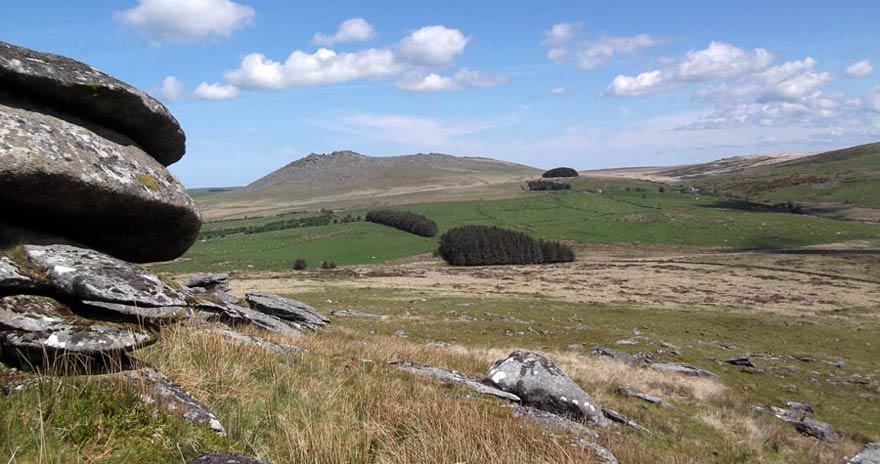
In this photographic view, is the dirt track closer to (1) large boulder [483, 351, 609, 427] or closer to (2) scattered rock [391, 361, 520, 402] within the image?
(1) large boulder [483, 351, 609, 427]

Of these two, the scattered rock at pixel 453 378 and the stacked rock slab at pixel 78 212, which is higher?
the stacked rock slab at pixel 78 212

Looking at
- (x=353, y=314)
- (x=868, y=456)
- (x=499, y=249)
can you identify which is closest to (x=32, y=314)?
(x=868, y=456)

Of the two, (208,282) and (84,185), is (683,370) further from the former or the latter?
(84,185)

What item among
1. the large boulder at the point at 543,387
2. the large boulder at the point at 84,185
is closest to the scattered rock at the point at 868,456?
the large boulder at the point at 543,387

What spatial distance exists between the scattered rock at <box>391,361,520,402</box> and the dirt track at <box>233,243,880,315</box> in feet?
157

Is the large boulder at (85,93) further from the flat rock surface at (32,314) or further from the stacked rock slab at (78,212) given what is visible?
the flat rock surface at (32,314)

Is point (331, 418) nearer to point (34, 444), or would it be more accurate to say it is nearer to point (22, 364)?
point (34, 444)

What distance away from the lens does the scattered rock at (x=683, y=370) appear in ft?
91.9

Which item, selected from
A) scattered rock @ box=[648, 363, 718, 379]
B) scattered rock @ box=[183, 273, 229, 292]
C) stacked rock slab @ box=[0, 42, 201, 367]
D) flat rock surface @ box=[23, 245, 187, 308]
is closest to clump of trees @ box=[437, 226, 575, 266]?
scattered rock @ box=[183, 273, 229, 292]

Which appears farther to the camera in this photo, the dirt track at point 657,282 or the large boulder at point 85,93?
the dirt track at point 657,282

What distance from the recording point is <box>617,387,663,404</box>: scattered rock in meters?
20.0

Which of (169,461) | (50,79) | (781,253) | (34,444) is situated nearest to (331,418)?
(169,461)

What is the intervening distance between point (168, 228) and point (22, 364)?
15.7 ft

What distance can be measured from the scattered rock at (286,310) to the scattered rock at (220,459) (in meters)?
19.6
